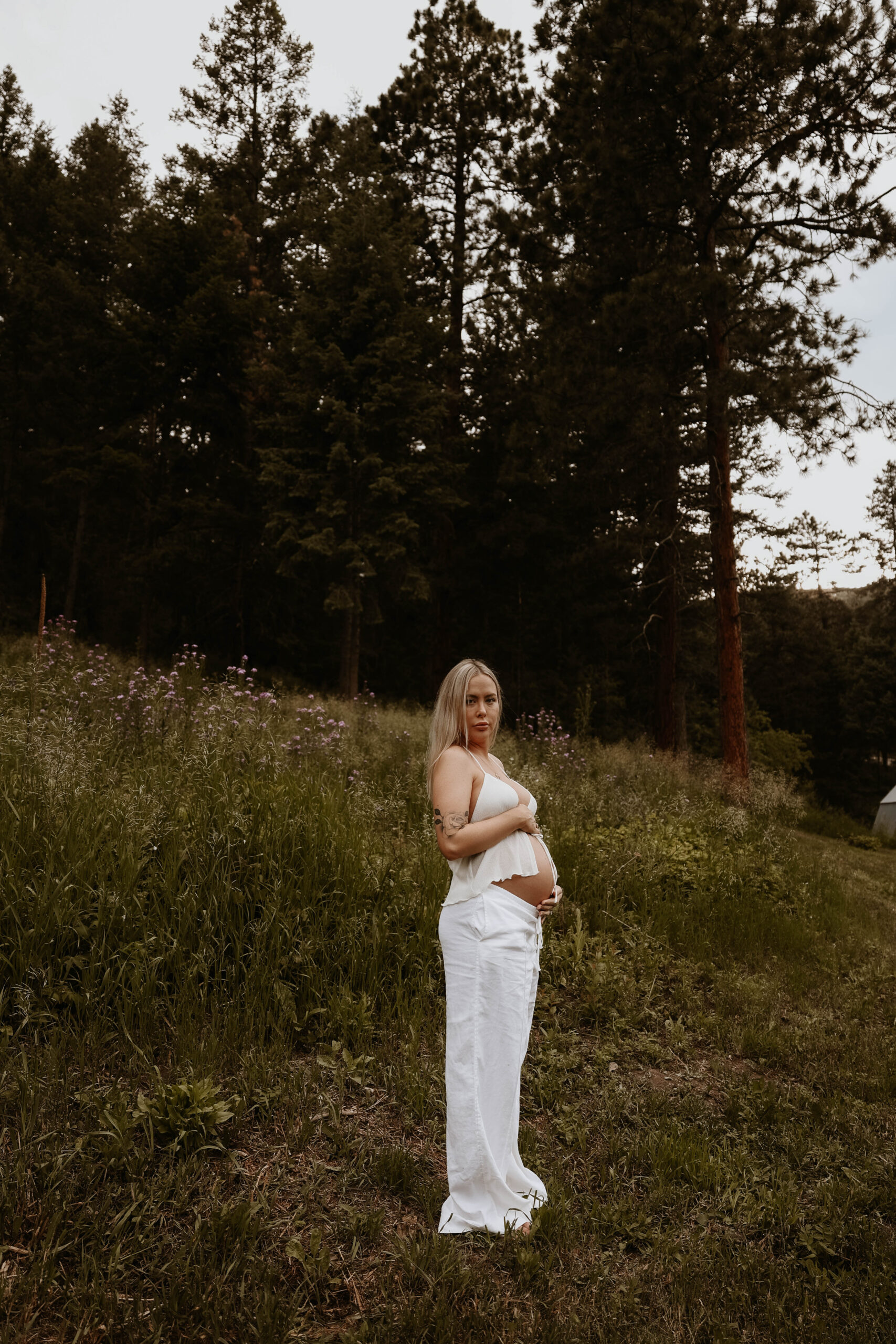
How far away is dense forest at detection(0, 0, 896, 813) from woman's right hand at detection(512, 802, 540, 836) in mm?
8994

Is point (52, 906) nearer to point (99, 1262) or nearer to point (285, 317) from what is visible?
point (99, 1262)

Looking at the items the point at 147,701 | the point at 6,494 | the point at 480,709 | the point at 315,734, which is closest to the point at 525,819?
the point at 480,709

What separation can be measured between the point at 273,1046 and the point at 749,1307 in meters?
2.25

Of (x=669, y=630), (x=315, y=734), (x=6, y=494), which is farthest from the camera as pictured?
(x=6, y=494)

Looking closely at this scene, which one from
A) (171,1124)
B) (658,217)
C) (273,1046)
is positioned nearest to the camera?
(171,1124)

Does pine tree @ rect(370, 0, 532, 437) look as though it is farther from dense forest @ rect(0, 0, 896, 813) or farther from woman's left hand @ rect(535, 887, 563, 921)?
woman's left hand @ rect(535, 887, 563, 921)

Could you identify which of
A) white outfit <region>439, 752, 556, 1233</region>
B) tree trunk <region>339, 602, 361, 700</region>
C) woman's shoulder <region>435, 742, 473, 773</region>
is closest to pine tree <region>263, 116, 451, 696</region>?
tree trunk <region>339, 602, 361, 700</region>

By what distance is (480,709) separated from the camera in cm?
328

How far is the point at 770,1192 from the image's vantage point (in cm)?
342

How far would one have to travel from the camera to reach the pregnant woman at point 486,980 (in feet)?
9.76

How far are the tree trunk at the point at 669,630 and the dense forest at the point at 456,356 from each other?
0.30 feet

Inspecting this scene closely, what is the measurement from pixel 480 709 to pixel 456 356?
63.2 ft

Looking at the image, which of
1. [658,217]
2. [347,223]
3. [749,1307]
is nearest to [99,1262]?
[749,1307]

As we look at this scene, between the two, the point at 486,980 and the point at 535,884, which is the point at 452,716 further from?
the point at 486,980
